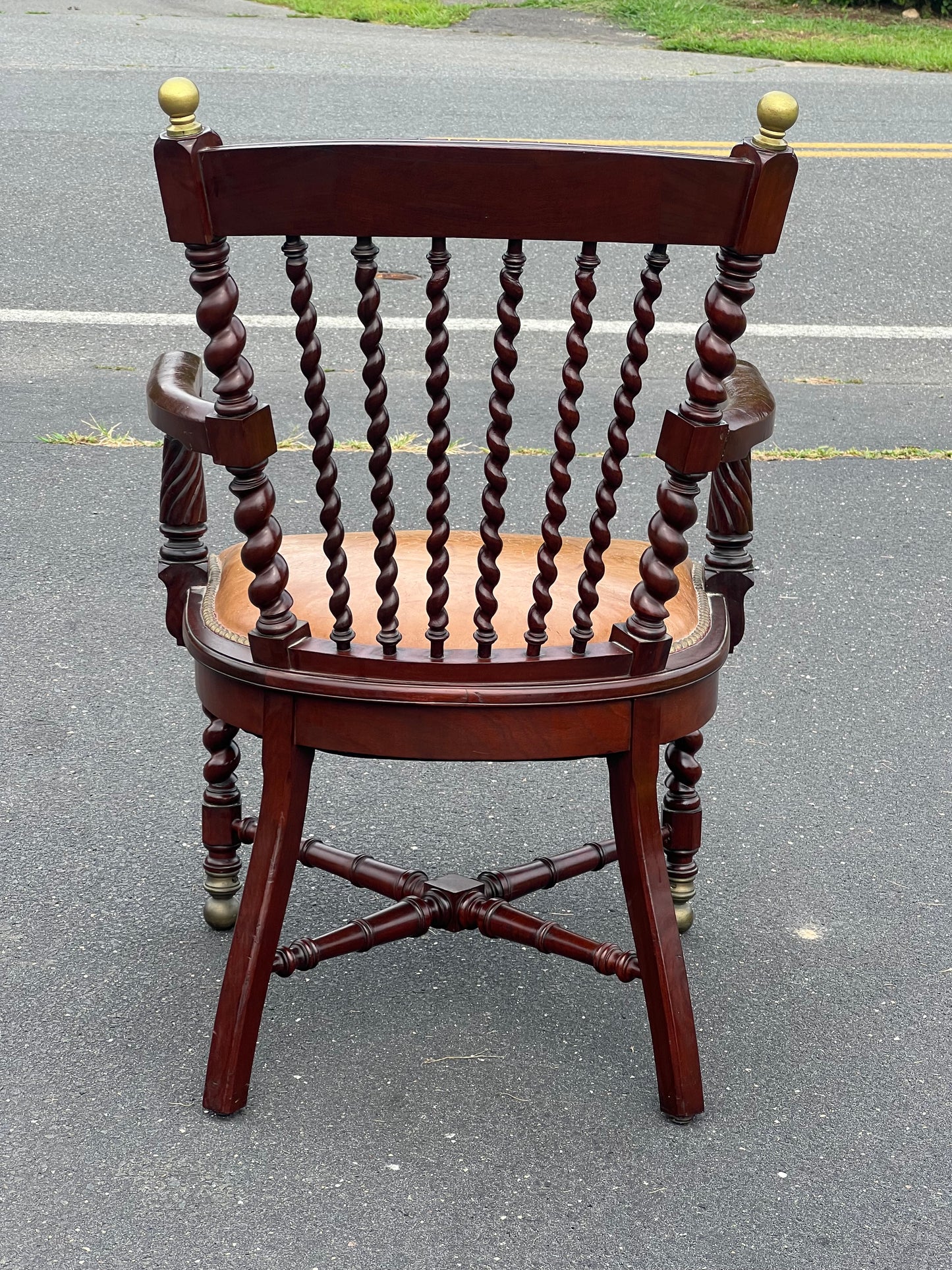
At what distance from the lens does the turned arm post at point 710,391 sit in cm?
166

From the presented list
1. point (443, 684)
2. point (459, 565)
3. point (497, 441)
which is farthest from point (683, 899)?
point (497, 441)

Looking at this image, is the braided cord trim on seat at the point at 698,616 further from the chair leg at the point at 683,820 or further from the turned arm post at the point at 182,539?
the chair leg at the point at 683,820

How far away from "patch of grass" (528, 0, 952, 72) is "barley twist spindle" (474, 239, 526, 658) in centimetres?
1004

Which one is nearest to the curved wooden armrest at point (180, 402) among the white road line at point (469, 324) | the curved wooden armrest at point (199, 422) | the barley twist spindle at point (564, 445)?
the curved wooden armrest at point (199, 422)

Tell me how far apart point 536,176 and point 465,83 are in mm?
8251

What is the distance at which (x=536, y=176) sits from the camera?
1.64 m

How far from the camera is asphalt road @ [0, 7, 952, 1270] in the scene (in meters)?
1.95

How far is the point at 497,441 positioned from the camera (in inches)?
68.4

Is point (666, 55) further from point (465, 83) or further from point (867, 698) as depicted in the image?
point (867, 698)

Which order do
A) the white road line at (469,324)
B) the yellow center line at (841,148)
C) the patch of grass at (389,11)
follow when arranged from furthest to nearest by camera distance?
1. the patch of grass at (389,11)
2. the yellow center line at (841,148)
3. the white road line at (469,324)

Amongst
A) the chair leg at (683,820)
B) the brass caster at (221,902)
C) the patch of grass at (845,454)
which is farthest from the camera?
the patch of grass at (845,454)

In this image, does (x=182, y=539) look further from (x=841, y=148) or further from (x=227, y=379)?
(x=841, y=148)

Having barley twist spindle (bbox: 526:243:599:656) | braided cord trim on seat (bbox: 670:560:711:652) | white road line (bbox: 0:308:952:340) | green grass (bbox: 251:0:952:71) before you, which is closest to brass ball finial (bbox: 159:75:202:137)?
barley twist spindle (bbox: 526:243:599:656)

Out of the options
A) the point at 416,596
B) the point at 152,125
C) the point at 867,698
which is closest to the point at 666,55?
the point at 152,125
